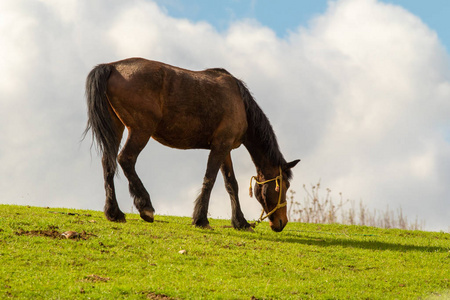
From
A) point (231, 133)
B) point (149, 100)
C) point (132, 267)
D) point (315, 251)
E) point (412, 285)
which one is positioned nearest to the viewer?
point (132, 267)

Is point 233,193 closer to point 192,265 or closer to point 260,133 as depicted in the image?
point 260,133

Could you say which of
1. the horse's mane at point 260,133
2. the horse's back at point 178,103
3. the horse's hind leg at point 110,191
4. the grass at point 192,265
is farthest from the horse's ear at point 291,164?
the horse's hind leg at point 110,191

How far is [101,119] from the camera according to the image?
9672 millimetres

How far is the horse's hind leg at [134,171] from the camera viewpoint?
970cm

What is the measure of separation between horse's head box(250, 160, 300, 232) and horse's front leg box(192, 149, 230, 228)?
3.76 ft

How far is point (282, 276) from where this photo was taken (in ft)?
24.4

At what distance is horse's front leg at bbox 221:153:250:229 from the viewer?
37.5 feet

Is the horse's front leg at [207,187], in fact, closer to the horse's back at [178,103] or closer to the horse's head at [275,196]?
the horse's back at [178,103]

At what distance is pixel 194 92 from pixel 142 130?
1344 millimetres

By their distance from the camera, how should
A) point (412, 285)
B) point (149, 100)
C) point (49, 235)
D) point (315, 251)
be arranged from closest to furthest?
point (412, 285) < point (49, 235) < point (315, 251) < point (149, 100)

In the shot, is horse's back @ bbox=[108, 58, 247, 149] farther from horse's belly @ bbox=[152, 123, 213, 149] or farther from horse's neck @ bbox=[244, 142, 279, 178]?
horse's neck @ bbox=[244, 142, 279, 178]

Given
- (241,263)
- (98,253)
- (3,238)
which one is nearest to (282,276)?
(241,263)

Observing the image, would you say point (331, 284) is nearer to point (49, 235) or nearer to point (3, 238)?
point (49, 235)

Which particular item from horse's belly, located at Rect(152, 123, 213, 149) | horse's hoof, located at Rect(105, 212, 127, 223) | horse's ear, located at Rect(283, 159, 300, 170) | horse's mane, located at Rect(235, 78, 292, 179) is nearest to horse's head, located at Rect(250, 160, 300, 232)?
horse's ear, located at Rect(283, 159, 300, 170)
